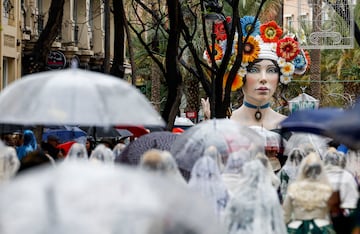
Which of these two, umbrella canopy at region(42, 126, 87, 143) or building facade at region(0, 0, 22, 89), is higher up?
building facade at region(0, 0, 22, 89)

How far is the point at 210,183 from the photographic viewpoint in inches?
488

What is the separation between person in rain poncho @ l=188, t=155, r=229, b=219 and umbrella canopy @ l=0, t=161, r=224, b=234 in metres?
6.27

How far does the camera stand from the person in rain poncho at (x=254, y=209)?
11.9 metres

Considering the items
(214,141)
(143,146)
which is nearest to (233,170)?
(214,141)

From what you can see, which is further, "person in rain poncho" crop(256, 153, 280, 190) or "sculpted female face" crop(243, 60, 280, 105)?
"sculpted female face" crop(243, 60, 280, 105)

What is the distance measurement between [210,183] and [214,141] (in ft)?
7.52

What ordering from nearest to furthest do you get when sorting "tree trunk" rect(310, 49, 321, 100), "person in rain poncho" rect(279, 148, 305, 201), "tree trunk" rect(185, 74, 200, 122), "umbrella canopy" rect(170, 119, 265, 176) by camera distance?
"umbrella canopy" rect(170, 119, 265, 176), "person in rain poncho" rect(279, 148, 305, 201), "tree trunk" rect(310, 49, 321, 100), "tree trunk" rect(185, 74, 200, 122)

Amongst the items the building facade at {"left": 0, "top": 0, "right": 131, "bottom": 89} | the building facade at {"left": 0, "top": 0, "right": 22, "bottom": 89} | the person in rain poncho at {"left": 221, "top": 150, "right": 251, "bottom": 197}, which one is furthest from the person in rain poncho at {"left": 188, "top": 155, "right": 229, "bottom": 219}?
the building facade at {"left": 0, "top": 0, "right": 22, "bottom": 89}

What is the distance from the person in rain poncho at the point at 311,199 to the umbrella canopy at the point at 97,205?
249 inches

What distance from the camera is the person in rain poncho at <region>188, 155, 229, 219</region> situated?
12352 mm

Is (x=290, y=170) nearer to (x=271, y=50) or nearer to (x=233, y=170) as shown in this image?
(x=233, y=170)

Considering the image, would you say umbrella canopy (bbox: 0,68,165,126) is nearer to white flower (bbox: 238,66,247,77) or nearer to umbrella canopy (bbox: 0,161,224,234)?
umbrella canopy (bbox: 0,161,224,234)

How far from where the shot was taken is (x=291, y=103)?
32188 mm

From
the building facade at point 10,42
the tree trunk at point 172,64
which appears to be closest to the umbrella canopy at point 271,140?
the tree trunk at point 172,64
